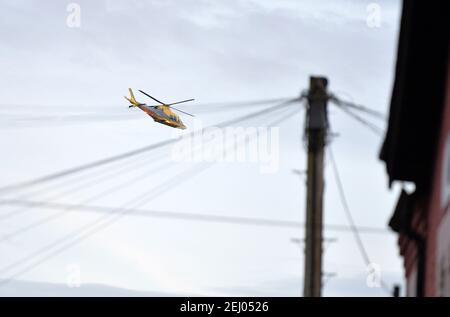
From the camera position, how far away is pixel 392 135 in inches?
600

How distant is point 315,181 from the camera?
19125 mm

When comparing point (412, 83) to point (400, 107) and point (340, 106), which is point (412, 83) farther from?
point (340, 106)

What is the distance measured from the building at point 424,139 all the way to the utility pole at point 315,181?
205 cm

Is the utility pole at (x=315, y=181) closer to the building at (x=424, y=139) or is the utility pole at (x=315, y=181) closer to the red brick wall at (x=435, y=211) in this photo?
the building at (x=424, y=139)

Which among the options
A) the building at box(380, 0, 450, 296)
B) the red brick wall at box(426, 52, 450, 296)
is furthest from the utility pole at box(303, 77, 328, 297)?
the red brick wall at box(426, 52, 450, 296)

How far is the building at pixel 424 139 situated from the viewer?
13.4 meters

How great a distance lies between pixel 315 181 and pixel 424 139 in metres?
4.10

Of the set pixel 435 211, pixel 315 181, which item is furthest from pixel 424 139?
pixel 315 181

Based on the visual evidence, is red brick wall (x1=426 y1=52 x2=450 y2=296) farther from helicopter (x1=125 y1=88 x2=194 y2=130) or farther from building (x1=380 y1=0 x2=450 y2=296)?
helicopter (x1=125 y1=88 x2=194 y2=130)

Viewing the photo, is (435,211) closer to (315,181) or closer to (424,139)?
(424,139)

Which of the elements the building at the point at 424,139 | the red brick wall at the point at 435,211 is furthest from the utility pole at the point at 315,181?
the red brick wall at the point at 435,211

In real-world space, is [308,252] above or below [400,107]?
below
